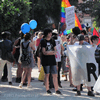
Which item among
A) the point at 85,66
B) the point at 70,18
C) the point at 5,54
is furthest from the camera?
the point at 70,18

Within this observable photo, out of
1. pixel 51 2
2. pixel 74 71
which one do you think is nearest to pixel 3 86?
pixel 74 71

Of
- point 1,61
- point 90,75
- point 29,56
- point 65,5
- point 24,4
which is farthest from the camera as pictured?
point 24,4

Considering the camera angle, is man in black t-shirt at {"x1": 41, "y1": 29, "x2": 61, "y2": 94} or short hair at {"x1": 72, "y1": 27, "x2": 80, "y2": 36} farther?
short hair at {"x1": 72, "y1": 27, "x2": 80, "y2": 36}

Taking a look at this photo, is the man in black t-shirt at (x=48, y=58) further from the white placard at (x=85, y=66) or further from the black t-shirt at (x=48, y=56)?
the white placard at (x=85, y=66)

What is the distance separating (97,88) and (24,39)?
4.06 m

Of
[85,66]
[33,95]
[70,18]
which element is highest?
[70,18]

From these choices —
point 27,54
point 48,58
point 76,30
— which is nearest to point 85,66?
point 48,58

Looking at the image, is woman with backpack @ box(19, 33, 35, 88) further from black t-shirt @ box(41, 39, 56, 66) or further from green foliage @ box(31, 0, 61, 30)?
green foliage @ box(31, 0, 61, 30)

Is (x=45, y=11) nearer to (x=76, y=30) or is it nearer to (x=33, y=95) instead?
(x=76, y=30)

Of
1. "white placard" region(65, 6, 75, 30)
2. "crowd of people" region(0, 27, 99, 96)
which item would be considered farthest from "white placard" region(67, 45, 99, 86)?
"white placard" region(65, 6, 75, 30)

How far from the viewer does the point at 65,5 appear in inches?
446

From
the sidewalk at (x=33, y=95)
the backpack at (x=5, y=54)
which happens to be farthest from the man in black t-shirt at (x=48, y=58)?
the backpack at (x=5, y=54)

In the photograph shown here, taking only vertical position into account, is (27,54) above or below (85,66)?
above

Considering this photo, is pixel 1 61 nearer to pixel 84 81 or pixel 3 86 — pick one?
pixel 3 86
